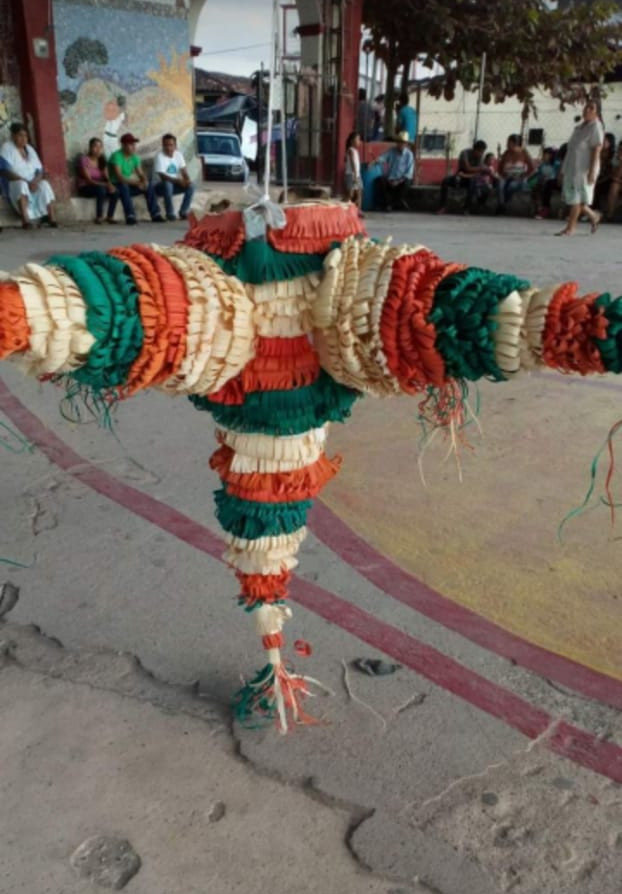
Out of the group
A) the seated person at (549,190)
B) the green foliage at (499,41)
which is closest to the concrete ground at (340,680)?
the seated person at (549,190)

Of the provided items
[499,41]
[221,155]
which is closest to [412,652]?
[499,41]

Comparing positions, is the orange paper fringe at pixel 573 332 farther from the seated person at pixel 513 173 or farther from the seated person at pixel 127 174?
the seated person at pixel 513 173

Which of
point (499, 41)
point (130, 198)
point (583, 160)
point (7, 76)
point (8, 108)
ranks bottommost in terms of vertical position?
point (130, 198)

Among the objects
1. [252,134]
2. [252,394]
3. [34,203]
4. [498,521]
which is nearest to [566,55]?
[252,134]

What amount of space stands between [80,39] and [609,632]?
894cm

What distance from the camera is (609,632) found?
2000 mm

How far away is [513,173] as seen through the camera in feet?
36.7

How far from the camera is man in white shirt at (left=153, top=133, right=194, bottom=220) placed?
943 centimetres

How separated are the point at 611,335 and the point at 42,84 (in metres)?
8.97

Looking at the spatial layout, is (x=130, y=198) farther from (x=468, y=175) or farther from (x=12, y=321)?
(x=12, y=321)

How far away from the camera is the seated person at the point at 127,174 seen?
29.7 ft

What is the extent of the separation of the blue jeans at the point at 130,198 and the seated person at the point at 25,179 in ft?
2.74

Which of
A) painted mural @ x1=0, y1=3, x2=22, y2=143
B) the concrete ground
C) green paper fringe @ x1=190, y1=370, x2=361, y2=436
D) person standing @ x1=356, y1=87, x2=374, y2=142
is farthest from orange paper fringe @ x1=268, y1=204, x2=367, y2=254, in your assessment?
person standing @ x1=356, y1=87, x2=374, y2=142

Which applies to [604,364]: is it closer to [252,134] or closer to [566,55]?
[566,55]
